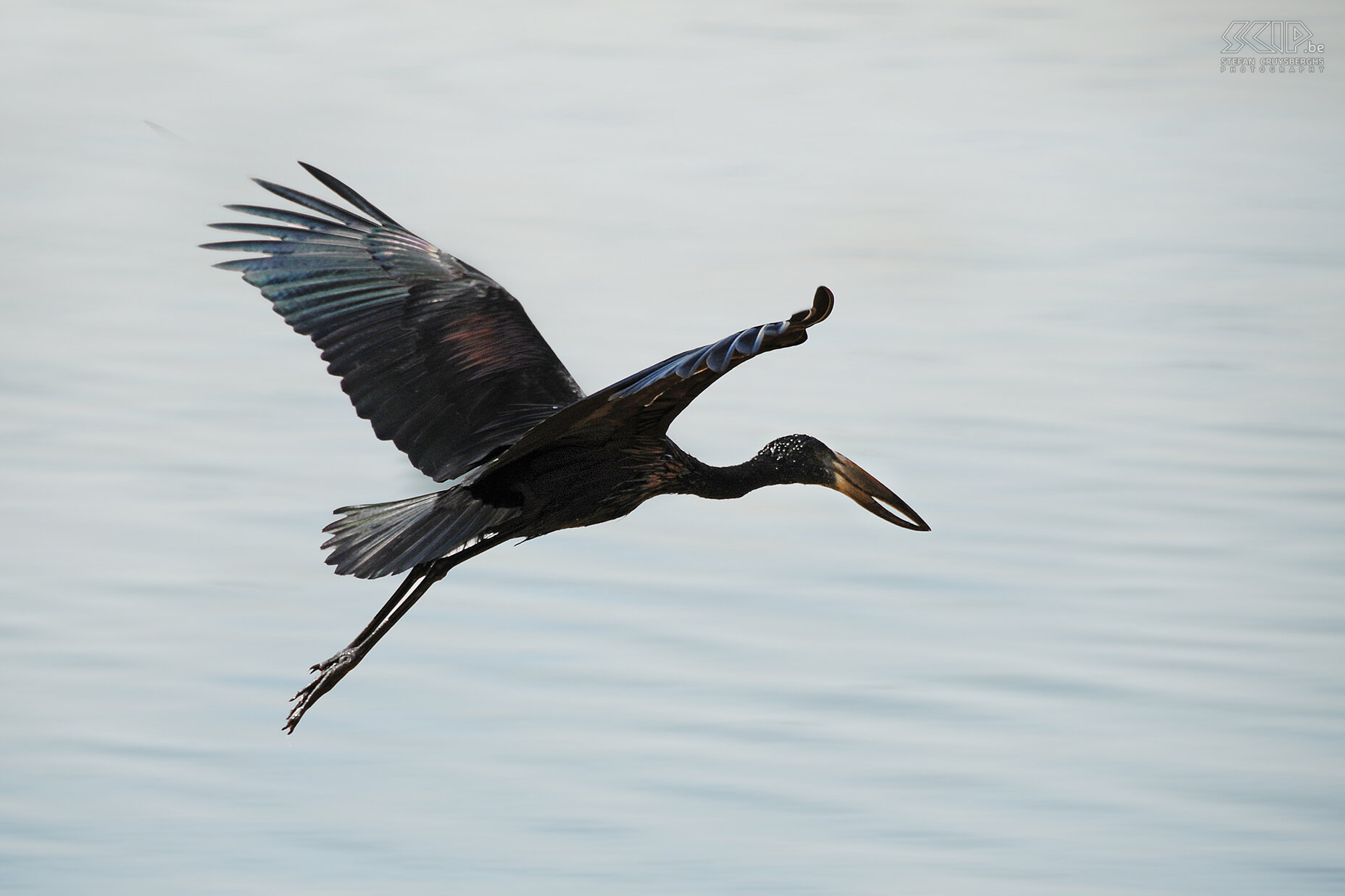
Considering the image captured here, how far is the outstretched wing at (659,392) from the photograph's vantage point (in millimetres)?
4340

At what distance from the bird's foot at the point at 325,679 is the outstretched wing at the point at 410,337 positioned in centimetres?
72

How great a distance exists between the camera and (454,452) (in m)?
6.40

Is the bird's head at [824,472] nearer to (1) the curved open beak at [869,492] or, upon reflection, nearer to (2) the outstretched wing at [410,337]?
(1) the curved open beak at [869,492]

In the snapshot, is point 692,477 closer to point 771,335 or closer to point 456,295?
point 456,295

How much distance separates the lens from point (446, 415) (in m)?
6.46

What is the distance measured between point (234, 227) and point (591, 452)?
1598 mm

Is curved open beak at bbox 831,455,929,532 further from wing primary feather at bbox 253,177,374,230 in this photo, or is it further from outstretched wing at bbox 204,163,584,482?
wing primary feather at bbox 253,177,374,230

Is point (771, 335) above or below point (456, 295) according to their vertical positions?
below

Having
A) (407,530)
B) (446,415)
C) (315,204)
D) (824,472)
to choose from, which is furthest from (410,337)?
(824,472)

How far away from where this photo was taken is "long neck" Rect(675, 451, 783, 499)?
6.43 m

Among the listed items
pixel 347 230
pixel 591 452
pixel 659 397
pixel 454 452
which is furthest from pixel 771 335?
pixel 347 230

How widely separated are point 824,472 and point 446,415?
144 cm

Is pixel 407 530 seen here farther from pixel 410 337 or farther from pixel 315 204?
pixel 315 204

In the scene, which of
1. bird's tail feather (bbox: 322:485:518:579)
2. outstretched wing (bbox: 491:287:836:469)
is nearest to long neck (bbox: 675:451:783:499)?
outstretched wing (bbox: 491:287:836:469)
